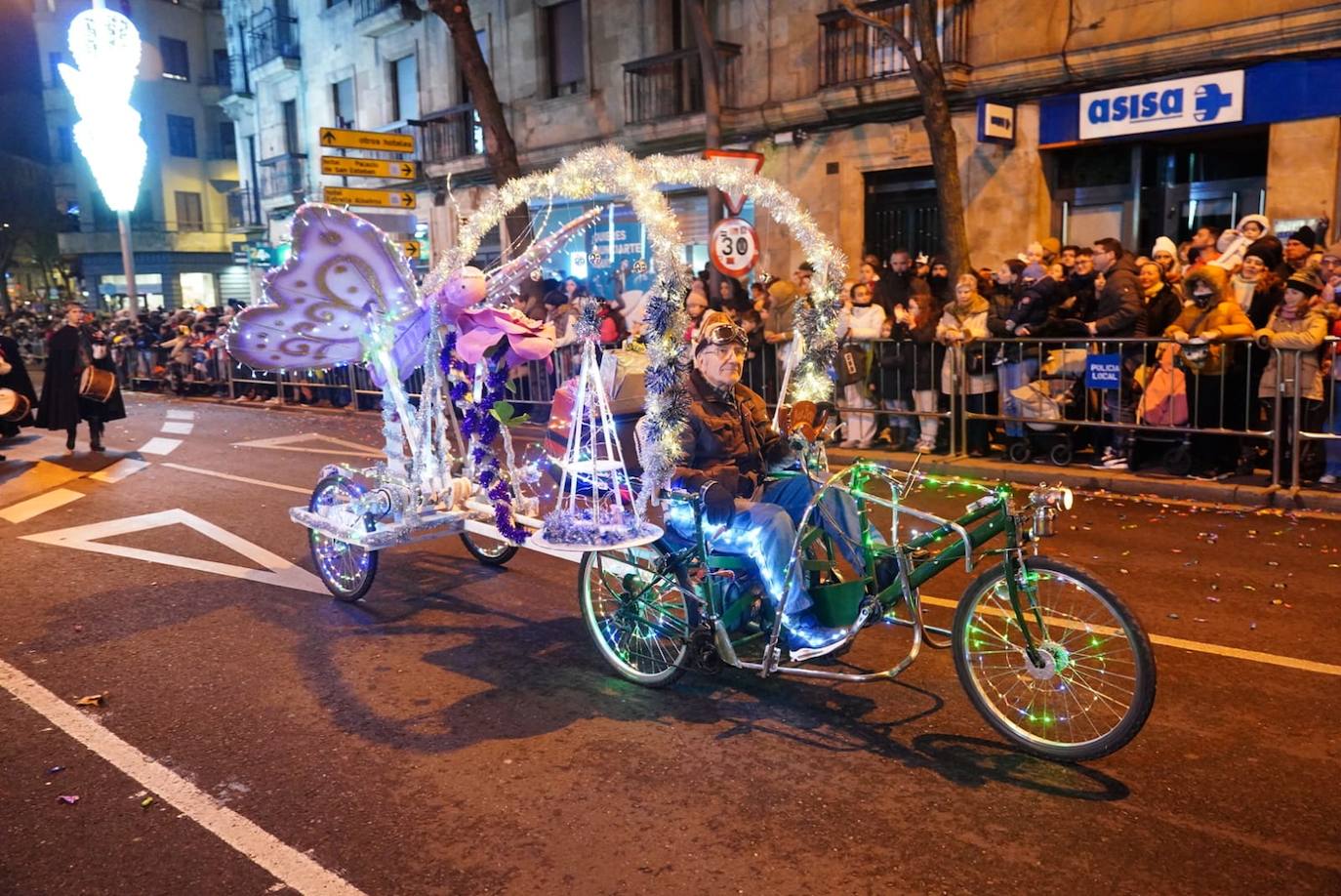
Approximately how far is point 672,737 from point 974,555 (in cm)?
154

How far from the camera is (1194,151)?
15172mm

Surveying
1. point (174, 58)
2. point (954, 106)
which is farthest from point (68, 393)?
point (174, 58)

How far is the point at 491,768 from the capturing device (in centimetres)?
456

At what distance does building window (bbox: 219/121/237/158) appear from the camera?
6041 centimetres

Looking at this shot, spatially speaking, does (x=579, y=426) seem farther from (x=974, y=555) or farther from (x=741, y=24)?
(x=741, y=24)

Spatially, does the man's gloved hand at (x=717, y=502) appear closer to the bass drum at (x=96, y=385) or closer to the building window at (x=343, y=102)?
the bass drum at (x=96, y=385)

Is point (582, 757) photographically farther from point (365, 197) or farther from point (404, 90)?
point (404, 90)

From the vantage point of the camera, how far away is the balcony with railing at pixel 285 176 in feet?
115

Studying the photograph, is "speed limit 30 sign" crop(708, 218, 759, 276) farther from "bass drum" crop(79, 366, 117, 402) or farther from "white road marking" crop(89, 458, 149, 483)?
"bass drum" crop(79, 366, 117, 402)

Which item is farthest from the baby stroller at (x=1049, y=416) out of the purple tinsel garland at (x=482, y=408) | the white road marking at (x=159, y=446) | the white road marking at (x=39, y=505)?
the white road marking at (x=159, y=446)

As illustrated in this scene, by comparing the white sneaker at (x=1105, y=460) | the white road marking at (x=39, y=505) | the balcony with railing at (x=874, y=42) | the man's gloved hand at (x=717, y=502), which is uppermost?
the balcony with railing at (x=874, y=42)

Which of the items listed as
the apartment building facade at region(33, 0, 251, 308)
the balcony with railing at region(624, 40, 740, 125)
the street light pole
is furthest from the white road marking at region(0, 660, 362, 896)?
the apartment building facade at region(33, 0, 251, 308)

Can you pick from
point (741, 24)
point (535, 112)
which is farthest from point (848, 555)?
point (535, 112)

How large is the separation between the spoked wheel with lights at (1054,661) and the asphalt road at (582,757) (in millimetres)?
155
